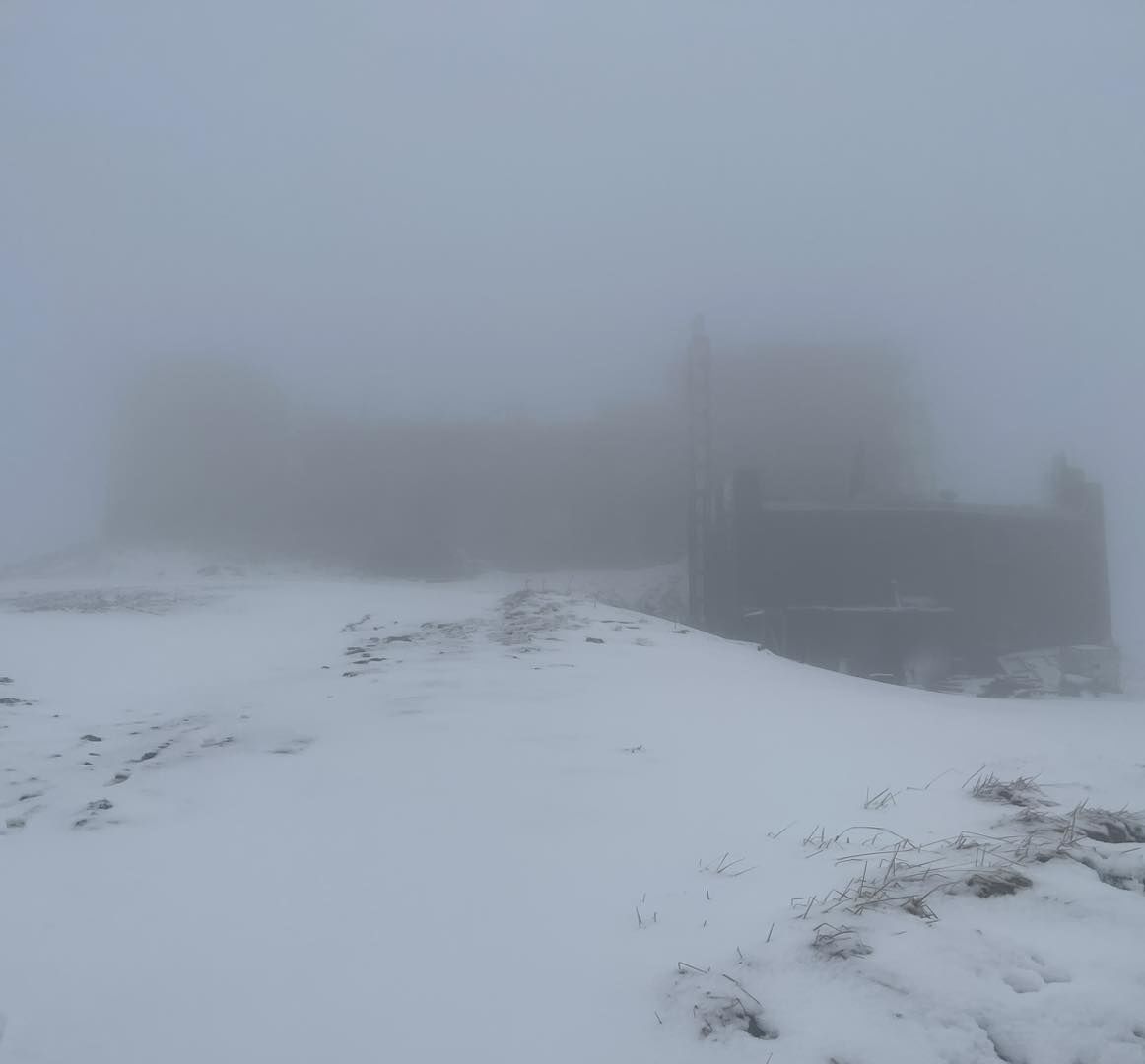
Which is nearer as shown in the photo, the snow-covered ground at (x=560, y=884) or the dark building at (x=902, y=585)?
the snow-covered ground at (x=560, y=884)

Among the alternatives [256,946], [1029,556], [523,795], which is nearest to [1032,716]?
[523,795]

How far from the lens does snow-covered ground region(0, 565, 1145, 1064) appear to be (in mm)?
2227

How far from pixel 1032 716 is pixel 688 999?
280 inches

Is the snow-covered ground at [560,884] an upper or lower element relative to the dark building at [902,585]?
upper

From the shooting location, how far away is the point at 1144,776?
15.3 ft

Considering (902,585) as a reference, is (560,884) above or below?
above

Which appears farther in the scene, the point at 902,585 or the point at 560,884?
the point at 902,585

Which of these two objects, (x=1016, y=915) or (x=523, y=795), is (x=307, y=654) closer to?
(x=523, y=795)

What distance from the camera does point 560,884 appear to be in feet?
10.5

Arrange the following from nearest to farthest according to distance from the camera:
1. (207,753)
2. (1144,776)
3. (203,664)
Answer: (1144,776), (207,753), (203,664)

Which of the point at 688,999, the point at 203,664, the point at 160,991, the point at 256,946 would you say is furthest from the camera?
the point at 203,664

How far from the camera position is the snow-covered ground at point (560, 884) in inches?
87.7

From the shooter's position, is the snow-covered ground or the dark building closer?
the snow-covered ground

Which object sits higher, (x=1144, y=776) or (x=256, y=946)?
(x=256, y=946)
